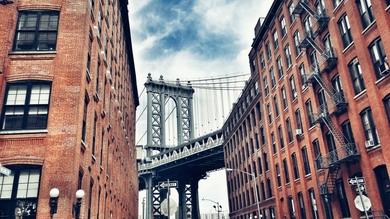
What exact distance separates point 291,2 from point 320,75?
10938 millimetres

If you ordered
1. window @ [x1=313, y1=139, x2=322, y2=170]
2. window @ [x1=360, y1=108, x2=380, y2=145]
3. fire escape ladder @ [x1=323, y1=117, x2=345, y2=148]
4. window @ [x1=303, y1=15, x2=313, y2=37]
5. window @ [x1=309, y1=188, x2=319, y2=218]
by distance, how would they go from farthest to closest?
window @ [x1=303, y1=15, x2=313, y2=37] → window @ [x1=309, y1=188, x2=319, y2=218] → window @ [x1=313, y1=139, x2=322, y2=170] → fire escape ladder @ [x1=323, y1=117, x2=345, y2=148] → window @ [x1=360, y1=108, x2=380, y2=145]

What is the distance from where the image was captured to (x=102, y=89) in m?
23.0

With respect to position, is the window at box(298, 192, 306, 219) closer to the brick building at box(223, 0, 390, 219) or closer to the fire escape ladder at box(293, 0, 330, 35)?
the brick building at box(223, 0, 390, 219)

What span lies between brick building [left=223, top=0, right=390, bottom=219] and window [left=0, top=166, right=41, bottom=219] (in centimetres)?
1489

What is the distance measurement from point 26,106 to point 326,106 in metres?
23.4

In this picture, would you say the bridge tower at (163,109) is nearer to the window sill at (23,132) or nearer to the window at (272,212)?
the window at (272,212)

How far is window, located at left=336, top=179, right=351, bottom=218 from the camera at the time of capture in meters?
25.9

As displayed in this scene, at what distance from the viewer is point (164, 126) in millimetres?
119375

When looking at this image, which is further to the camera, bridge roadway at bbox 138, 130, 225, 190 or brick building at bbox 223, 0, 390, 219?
bridge roadway at bbox 138, 130, 225, 190

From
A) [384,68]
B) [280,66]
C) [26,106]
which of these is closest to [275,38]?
[280,66]

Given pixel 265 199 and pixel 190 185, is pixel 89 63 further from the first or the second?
pixel 190 185

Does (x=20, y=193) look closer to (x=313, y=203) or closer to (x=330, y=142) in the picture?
(x=330, y=142)

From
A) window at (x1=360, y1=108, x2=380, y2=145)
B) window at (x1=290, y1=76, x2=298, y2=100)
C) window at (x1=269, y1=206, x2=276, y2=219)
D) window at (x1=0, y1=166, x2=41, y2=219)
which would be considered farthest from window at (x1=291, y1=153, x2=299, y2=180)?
window at (x1=0, y1=166, x2=41, y2=219)

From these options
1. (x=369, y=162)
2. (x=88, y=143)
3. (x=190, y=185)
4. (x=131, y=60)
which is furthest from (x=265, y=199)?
(x=190, y=185)
